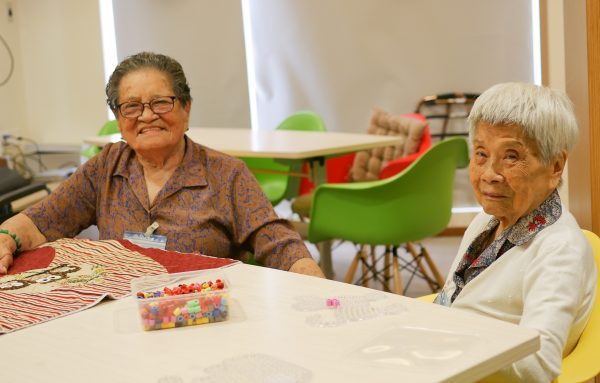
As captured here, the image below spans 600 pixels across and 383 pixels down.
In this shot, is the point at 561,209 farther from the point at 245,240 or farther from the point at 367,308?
the point at 245,240

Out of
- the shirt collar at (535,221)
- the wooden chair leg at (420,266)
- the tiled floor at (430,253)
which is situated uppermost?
the shirt collar at (535,221)

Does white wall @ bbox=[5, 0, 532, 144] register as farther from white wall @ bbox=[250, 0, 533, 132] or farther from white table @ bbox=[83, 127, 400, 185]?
white table @ bbox=[83, 127, 400, 185]

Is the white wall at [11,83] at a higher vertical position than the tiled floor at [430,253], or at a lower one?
higher

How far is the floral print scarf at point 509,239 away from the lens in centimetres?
155

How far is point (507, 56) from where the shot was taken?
235 inches

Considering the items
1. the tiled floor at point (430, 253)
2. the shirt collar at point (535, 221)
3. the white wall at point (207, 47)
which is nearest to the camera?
the shirt collar at point (535, 221)

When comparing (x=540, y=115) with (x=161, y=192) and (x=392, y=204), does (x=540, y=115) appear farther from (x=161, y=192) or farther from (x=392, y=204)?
(x=392, y=204)

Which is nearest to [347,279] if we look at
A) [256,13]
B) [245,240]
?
[245,240]

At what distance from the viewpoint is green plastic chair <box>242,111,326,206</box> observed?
16.4 ft

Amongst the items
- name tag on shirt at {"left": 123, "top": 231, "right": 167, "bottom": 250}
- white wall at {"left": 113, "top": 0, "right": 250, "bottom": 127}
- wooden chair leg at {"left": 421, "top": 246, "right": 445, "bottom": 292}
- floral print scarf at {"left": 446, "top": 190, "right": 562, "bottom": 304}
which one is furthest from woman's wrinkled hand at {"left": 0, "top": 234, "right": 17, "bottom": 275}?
white wall at {"left": 113, "top": 0, "right": 250, "bottom": 127}

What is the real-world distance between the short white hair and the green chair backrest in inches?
75.0

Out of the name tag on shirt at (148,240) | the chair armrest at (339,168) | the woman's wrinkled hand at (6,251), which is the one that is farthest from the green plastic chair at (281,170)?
the woman's wrinkled hand at (6,251)

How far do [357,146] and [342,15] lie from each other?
2570mm

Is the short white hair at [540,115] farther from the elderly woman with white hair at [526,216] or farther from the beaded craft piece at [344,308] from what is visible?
the beaded craft piece at [344,308]
